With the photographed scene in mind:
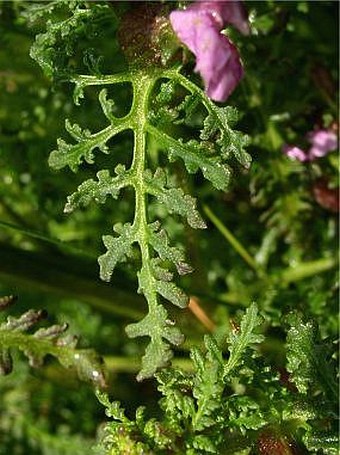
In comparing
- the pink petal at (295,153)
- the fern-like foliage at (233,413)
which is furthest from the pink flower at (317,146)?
the fern-like foliage at (233,413)

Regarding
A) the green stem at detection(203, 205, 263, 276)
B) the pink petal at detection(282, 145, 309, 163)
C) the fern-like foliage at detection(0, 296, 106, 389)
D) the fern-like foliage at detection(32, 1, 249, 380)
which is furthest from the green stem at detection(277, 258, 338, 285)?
the fern-like foliage at detection(32, 1, 249, 380)

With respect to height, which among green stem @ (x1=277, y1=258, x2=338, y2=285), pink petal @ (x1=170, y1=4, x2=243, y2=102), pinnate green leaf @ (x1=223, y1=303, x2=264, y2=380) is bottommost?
green stem @ (x1=277, y1=258, x2=338, y2=285)

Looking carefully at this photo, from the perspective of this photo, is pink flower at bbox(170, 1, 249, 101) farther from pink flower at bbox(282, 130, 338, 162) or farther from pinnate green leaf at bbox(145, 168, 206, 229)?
pink flower at bbox(282, 130, 338, 162)

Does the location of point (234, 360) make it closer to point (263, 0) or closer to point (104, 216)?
point (263, 0)

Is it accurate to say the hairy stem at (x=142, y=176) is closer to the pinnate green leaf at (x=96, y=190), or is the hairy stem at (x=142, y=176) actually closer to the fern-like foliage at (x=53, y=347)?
the pinnate green leaf at (x=96, y=190)

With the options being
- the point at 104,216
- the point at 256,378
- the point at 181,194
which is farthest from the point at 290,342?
the point at 104,216

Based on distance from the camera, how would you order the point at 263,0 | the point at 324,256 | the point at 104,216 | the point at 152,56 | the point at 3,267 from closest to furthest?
the point at 152,56 → the point at 263,0 → the point at 3,267 → the point at 324,256 → the point at 104,216
